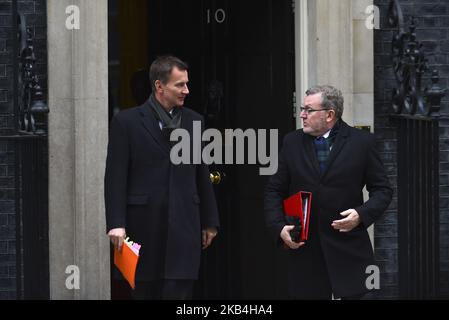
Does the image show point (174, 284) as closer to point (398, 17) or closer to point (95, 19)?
point (95, 19)

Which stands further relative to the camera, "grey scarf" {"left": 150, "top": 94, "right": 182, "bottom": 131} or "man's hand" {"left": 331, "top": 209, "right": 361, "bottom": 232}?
"grey scarf" {"left": 150, "top": 94, "right": 182, "bottom": 131}

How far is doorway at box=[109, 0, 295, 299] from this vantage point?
8930 millimetres

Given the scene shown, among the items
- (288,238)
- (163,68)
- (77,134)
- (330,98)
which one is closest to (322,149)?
(330,98)

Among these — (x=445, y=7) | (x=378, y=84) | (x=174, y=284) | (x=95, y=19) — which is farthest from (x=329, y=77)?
(x=174, y=284)

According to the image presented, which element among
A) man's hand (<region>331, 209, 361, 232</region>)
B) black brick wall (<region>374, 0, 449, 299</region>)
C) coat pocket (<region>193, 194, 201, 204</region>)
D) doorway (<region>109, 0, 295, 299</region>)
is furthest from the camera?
doorway (<region>109, 0, 295, 299</region>)

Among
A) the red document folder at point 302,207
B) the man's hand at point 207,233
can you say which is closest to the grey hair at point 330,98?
the red document folder at point 302,207

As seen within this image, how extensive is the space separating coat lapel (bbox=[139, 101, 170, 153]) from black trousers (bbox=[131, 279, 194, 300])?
0.73 meters

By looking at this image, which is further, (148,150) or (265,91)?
(265,91)

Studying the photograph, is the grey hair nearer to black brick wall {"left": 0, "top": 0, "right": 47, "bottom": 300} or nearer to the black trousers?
the black trousers

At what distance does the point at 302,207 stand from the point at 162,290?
94 centimetres

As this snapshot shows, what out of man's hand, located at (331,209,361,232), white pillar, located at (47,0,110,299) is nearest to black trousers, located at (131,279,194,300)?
man's hand, located at (331,209,361,232)

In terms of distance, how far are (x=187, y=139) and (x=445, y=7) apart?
8.31 ft

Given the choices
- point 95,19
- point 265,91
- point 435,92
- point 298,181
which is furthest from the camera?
point 265,91
